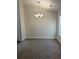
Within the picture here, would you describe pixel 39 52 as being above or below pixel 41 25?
below

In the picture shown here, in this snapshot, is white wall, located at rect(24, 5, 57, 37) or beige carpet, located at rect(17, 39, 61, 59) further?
white wall, located at rect(24, 5, 57, 37)

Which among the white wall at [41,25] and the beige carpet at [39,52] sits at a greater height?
the white wall at [41,25]

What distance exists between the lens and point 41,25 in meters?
12.6

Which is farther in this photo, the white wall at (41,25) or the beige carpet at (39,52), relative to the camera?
the white wall at (41,25)

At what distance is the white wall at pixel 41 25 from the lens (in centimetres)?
1239

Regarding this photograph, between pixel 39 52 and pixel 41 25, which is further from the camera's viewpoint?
pixel 41 25

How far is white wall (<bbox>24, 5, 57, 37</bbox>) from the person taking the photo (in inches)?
488
